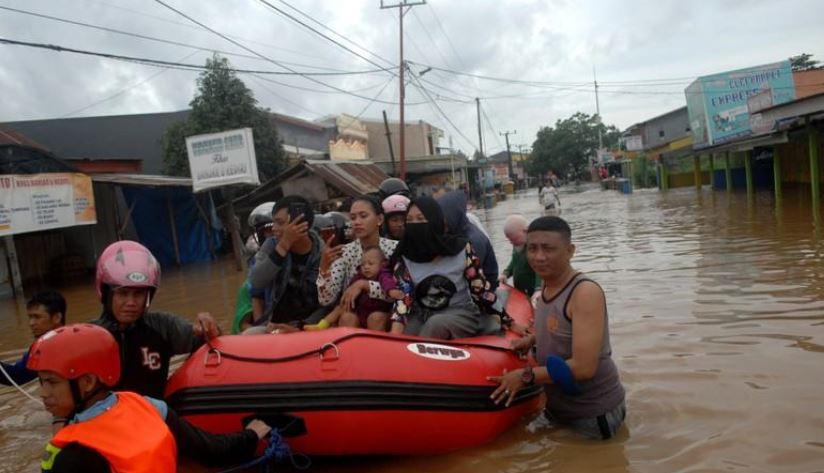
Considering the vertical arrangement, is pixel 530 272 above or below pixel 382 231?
below

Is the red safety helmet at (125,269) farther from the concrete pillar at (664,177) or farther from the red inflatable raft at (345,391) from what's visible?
the concrete pillar at (664,177)

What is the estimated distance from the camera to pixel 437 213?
3.63m

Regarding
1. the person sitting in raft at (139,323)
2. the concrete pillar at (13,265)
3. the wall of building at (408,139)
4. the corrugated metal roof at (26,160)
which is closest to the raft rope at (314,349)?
the person sitting in raft at (139,323)

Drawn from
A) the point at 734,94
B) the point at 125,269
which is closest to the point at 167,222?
the point at 125,269

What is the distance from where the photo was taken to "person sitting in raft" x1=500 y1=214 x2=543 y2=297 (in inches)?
201

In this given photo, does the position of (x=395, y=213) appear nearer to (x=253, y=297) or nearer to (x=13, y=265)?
(x=253, y=297)

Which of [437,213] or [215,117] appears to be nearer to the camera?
[437,213]

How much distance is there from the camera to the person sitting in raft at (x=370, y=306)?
3830 millimetres

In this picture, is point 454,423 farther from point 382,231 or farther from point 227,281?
point 227,281

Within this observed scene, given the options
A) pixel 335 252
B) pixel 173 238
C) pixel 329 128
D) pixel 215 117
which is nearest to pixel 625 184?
pixel 329 128

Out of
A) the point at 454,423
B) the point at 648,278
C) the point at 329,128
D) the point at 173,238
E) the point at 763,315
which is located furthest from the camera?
the point at 329,128

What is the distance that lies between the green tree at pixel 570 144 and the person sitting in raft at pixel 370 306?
6324cm

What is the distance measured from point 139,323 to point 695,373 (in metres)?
3.48

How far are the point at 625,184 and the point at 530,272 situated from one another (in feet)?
97.7
